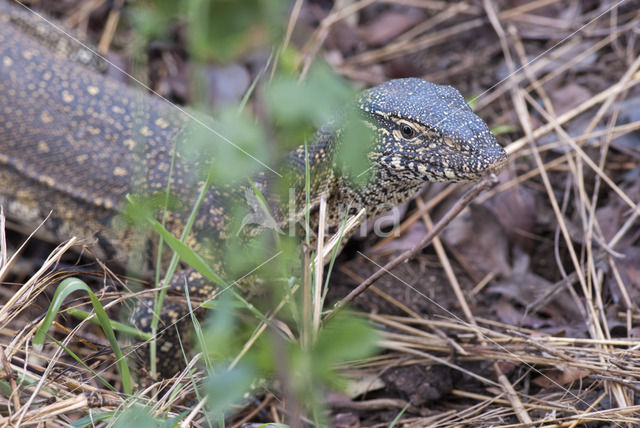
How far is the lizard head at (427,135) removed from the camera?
9.41ft

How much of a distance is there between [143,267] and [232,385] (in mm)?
2673

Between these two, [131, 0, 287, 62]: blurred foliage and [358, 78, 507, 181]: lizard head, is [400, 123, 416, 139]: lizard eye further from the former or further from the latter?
[131, 0, 287, 62]: blurred foliage

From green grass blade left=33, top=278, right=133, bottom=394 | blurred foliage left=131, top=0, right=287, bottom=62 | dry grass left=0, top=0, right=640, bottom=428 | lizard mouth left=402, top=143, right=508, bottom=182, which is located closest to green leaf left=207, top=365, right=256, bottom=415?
blurred foliage left=131, top=0, right=287, bottom=62

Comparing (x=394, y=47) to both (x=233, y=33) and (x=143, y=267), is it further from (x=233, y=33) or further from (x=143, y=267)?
(x=233, y=33)

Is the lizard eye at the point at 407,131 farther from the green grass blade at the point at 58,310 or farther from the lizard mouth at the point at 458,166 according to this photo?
the green grass blade at the point at 58,310

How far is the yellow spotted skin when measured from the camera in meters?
3.11

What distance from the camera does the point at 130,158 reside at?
388 centimetres

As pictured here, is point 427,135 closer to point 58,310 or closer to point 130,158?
point 58,310

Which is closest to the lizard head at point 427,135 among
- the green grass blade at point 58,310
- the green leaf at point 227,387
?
the green grass blade at point 58,310

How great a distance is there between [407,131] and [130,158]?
1.83 meters

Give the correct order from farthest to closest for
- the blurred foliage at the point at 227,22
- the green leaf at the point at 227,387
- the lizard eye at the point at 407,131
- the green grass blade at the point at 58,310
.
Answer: the lizard eye at the point at 407,131, the green grass blade at the point at 58,310, the green leaf at the point at 227,387, the blurred foliage at the point at 227,22

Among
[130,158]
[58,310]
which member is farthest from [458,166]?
[130,158]

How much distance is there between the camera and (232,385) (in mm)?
1356

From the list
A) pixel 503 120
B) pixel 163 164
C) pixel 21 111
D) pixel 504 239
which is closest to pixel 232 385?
pixel 163 164
